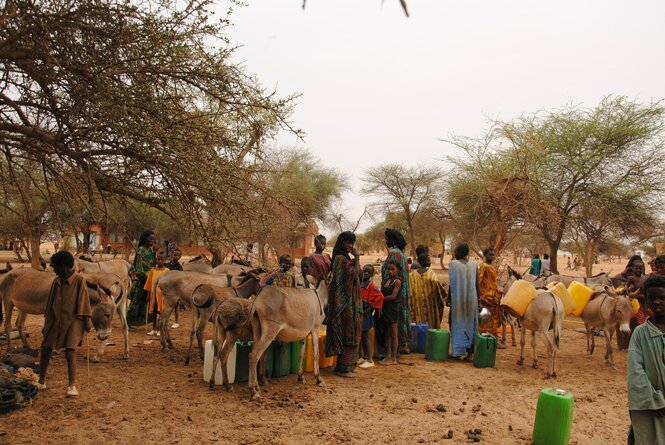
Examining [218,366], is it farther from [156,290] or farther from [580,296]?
[580,296]

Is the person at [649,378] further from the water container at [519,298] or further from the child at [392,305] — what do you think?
the child at [392,305]

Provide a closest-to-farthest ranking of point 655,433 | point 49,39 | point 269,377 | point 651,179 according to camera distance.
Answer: point 655,433, point 49,39, point 269,377, point 651,179

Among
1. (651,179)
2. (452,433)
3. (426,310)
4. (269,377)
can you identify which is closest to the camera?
(452,433)

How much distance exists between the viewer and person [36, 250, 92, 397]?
5938 millimetres

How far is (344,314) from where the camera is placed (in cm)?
751

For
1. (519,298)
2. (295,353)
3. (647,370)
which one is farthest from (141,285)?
(647,370)

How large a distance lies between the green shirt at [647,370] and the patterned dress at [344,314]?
422 cm

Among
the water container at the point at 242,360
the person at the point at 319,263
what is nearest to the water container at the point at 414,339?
the person at the point at 319,263

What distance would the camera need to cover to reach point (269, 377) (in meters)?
7.36

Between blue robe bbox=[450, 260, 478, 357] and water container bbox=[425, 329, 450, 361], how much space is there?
153 millimetres

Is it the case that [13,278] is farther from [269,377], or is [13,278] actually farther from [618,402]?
[618,402]

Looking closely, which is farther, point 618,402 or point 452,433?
point 618,402

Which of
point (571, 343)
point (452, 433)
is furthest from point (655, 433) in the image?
point (571, 343)

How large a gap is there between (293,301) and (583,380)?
14.9ft
